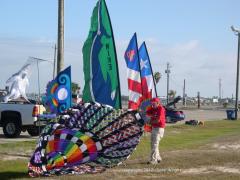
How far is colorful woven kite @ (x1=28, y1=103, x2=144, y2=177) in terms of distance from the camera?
11430 mm

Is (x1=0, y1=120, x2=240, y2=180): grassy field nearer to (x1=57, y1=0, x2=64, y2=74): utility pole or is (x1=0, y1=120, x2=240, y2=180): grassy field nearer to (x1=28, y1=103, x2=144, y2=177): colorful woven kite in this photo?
(x1=28, y1=103, x2=144, y2=177): colorful woven kite

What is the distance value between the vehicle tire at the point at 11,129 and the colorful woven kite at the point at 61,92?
8.06 meters

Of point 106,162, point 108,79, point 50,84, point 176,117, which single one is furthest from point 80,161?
point 176,117

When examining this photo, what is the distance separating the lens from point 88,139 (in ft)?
38.3

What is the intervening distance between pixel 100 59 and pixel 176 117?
24.7m

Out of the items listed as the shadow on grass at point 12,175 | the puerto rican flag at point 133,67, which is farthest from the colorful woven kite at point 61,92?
the puerto rican flag at point 133,67

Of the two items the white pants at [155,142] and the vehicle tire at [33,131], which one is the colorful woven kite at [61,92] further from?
the vehicle tire at [33,131]

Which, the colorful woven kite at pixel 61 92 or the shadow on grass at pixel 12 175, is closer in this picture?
the shadow on grass at pixel 12 175

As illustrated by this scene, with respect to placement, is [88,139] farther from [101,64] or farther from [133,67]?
[133,67]

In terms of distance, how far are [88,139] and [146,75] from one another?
9.05 m

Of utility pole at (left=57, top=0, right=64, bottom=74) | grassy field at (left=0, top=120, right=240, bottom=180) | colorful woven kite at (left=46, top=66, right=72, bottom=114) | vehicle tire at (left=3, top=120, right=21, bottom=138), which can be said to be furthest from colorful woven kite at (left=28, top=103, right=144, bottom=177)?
vehicle tire at (left=3, top=120, right=21, bottom=138)

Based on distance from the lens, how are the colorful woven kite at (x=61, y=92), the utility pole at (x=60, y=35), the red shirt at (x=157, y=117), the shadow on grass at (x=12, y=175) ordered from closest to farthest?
the shadow on grass at (x=12, y=175) < the red shirt at (x=157, y=117) < the colorful woven kite at (x=61, y=92) < the utility pole at (x=60, y=35)

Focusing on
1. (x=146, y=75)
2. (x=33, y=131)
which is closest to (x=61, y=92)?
(x=146, y=75)

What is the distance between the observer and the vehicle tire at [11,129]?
70.6 feet
